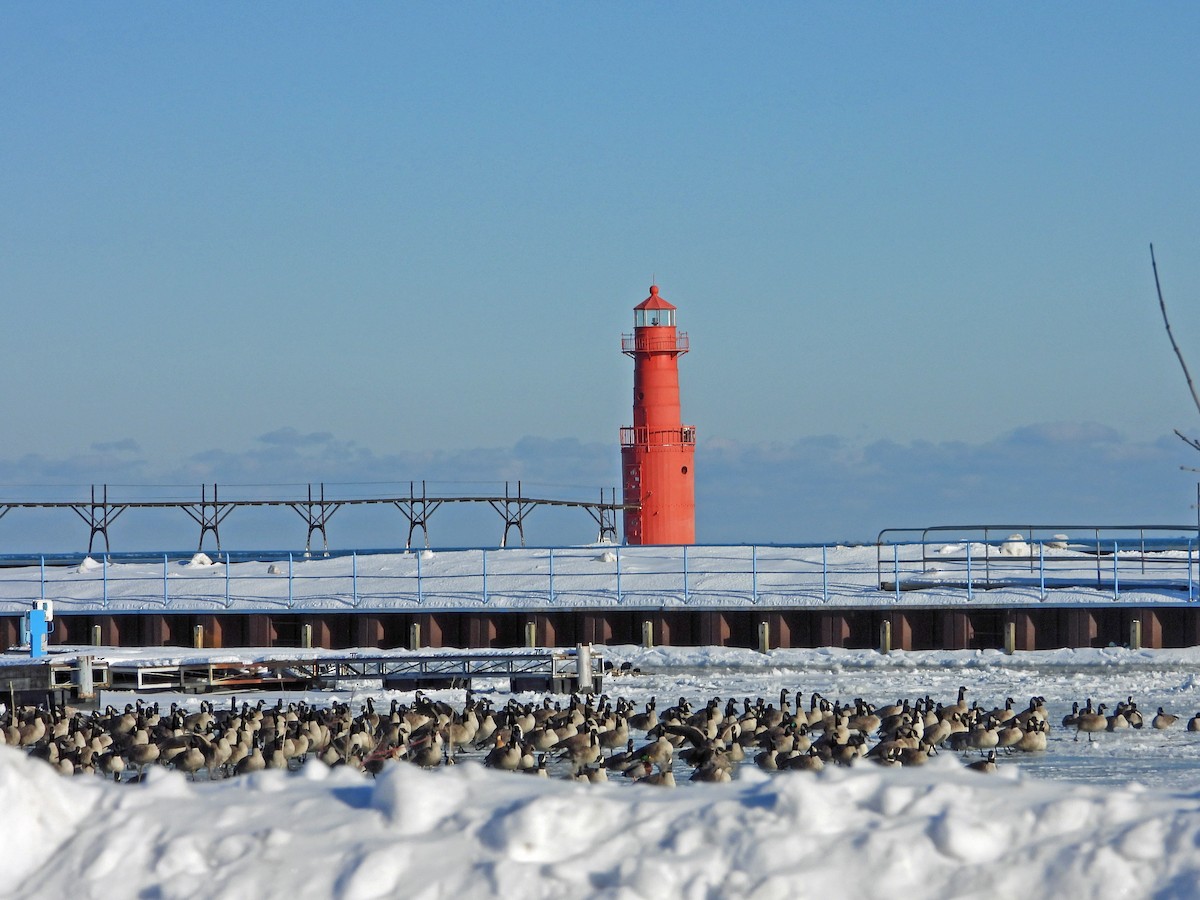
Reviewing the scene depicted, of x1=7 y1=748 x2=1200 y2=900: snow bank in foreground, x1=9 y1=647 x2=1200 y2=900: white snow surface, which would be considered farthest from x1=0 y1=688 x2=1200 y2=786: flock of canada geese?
x1=7 y1=748 x2=1200 y2=900: snow bank in foreground

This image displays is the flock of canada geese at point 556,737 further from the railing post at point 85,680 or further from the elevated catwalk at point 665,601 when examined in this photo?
the elevated catwalk at point 665,601

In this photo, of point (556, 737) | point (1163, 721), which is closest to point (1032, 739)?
point (1163, 721)

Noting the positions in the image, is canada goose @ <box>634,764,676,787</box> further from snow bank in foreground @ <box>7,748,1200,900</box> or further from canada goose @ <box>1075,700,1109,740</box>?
snow bank in foreground @ <box>7,748,1200,900</box>

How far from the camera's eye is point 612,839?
657 cm

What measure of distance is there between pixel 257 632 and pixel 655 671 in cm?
885

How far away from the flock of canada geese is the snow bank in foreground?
925cm

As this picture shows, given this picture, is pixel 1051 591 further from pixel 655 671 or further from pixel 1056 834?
pixel 1056 834

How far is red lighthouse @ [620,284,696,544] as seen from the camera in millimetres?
48625

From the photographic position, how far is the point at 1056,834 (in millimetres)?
6277

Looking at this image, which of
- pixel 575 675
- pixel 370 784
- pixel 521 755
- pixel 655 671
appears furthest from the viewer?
pixel 655 671

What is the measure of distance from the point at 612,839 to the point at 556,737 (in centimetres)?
1360

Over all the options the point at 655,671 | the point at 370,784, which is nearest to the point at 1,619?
the point at 655,671

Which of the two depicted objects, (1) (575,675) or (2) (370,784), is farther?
(1) (575,675)

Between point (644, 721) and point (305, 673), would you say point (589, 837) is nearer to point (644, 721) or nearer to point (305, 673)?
point (644, 721)
